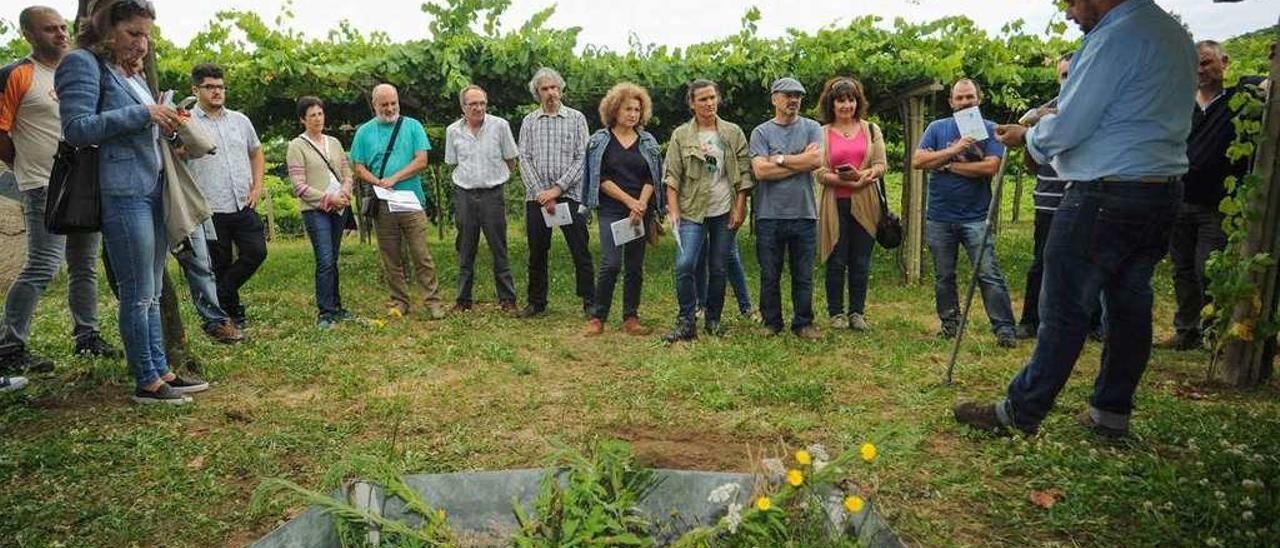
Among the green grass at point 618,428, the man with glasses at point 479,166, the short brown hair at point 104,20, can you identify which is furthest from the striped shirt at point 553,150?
the short brown hair at point 104,20

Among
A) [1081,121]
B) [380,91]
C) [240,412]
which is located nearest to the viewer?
[1081,121]

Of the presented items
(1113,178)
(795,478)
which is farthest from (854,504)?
(1113,178)

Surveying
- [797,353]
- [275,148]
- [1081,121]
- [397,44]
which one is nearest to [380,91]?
[397,44]

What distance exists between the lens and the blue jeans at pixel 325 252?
6.73 meters

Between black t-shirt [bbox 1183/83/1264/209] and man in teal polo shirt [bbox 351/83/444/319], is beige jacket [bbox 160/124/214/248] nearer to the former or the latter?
man in teal polo shirt [bbox 351/83/444/319]

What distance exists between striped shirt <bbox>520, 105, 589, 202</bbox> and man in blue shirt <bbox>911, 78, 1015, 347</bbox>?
2689 millimetres

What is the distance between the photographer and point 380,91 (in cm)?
700

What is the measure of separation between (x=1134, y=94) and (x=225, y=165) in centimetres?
584

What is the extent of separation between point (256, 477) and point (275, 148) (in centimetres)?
2082

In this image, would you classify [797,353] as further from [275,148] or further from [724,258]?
[275,148]

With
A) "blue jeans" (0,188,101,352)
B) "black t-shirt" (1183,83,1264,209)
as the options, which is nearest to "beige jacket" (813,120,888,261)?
"black t-shirt" (1183,83,1264,209)

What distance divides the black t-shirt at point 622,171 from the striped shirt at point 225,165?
271 cm

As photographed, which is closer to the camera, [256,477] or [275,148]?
[256,477]

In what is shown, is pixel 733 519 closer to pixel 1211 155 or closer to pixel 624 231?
pixel 624 231
